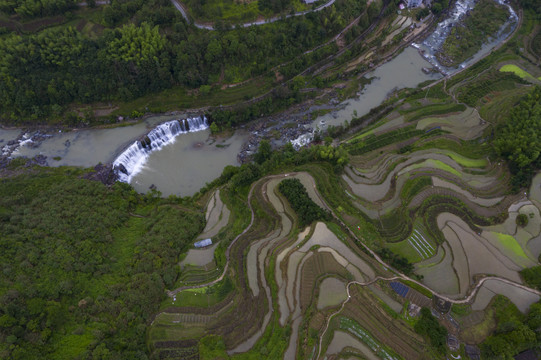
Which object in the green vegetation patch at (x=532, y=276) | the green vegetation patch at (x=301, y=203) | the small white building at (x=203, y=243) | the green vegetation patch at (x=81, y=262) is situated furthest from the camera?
the small white building at (x=203, y=243)

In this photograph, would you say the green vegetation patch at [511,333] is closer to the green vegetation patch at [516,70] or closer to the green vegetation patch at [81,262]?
the green vegetation patch at [81,262]

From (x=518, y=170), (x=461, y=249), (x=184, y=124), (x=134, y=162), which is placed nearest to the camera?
(x=461, y=249)

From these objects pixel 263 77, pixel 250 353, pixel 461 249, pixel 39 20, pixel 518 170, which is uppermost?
pixel 39 20

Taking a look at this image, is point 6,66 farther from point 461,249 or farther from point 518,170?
point 518,170

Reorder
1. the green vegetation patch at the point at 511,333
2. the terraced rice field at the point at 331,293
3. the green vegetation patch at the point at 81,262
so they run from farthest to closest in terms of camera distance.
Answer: the terraced rice field at the point at 331,293 < the green vegetation patch at the point at 81,262 < the green vegetation patch at the point at 511,333

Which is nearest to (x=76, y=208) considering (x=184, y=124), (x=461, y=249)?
(x=184, y=124)

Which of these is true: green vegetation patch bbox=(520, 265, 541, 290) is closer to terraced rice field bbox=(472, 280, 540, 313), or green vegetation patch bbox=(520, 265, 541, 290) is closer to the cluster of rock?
terraced rice field bbox=(472, 280, 540, 313)

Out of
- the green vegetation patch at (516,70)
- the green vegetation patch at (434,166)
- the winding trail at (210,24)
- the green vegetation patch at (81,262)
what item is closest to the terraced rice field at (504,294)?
the green vegetation patch at (434,166)

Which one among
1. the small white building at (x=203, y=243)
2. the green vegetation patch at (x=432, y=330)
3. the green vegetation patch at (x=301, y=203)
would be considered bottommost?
the green vegetation patch at (x=432, y=330)
